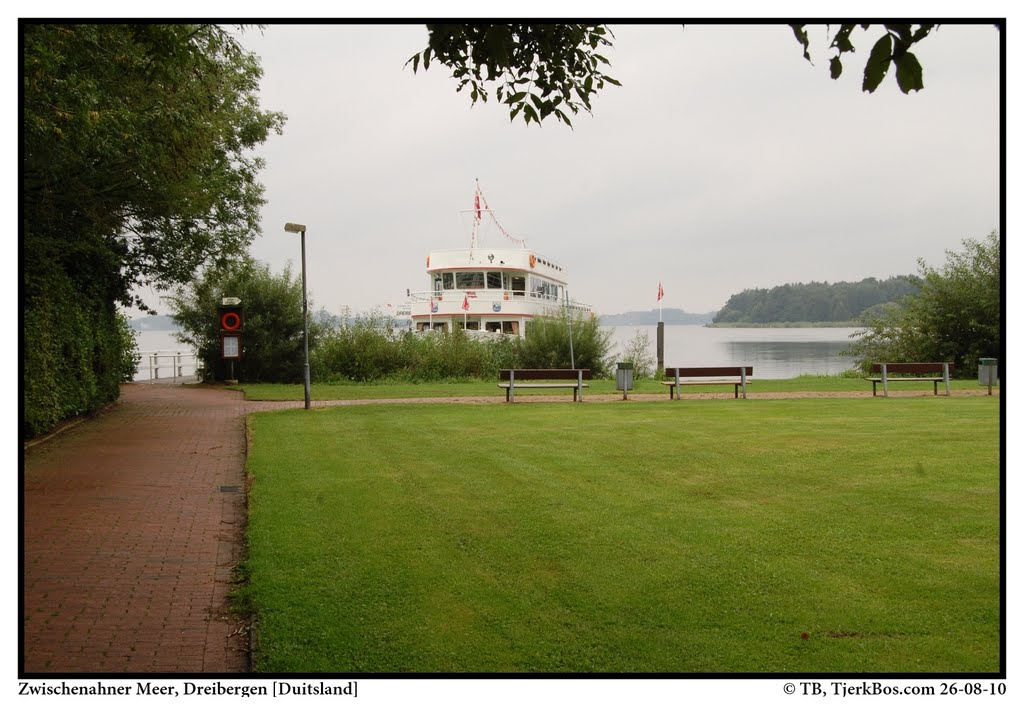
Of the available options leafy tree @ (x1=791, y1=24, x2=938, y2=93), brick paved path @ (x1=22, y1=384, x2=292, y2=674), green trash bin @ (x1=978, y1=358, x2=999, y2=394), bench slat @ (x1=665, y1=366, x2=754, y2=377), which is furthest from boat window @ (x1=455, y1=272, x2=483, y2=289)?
leafy tree @ (x1=791, y1=24, x2=938, y2=93)

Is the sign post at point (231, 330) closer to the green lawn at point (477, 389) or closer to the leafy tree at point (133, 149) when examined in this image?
the green lawn at point (477, 389)

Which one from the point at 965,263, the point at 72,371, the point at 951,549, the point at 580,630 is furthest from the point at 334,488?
the point at 965,263

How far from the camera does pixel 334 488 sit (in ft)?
24.7

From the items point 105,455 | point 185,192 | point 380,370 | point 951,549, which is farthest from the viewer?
point 380,370

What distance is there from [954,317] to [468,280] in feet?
63.1

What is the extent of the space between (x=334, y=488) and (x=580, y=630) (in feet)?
13.1

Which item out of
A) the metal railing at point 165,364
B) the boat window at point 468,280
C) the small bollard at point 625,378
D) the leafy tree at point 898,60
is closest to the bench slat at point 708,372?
the small bollard at point 625,378

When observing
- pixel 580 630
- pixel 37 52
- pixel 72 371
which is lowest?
pixel 580 630

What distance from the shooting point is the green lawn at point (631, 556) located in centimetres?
379

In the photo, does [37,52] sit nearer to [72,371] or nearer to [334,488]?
[334,488]

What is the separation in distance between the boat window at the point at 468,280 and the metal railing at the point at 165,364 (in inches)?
490

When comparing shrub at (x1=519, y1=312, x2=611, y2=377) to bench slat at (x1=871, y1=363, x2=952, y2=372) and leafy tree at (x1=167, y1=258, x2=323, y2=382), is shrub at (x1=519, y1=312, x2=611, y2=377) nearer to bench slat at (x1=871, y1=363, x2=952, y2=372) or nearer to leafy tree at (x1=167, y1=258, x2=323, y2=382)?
leafy tree at (x1=167, y1=258, x2=323, y2=382)

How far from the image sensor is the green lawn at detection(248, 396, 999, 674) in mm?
3791

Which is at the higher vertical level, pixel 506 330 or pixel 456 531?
pixel 506 330
